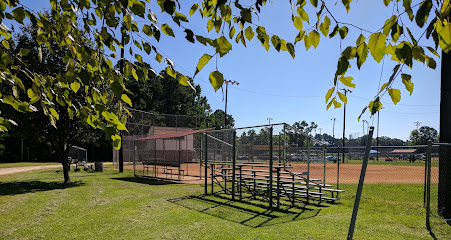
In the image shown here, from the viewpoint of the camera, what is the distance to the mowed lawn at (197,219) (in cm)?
678

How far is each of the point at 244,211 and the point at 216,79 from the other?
813 centimetres

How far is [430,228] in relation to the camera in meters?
7.17

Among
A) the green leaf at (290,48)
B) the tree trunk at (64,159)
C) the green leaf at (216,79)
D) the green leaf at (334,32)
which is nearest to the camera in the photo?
the green leaf at (216,79)

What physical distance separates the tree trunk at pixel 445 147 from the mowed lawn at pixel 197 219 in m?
0.70

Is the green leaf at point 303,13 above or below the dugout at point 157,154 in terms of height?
above

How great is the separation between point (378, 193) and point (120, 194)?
9.64m

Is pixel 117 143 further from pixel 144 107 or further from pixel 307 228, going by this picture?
pixel 144 107

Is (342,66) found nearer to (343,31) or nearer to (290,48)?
(343,31)

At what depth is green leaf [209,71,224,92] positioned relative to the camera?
1653 mm

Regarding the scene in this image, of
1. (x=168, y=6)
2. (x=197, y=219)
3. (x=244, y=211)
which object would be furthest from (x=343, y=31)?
(x=244, y=211)

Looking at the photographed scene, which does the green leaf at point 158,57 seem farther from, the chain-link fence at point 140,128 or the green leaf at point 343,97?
the chain-link fence at point 140,128

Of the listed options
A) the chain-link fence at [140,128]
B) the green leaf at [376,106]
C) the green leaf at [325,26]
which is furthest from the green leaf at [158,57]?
the chain-link fence at [140,128]

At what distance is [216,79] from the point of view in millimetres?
1664

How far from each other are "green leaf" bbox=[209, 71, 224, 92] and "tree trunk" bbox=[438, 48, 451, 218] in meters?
9.13
